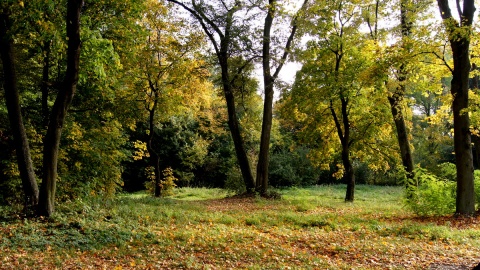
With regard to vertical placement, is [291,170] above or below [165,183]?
above

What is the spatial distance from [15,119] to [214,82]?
9.95 m

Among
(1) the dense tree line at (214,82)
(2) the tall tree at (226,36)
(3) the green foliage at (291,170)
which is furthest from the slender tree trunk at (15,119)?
(3) the green foliage at (291,170)

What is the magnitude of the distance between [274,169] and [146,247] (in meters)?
23.4

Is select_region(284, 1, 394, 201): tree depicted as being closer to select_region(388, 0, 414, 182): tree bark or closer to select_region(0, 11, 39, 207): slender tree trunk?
select_region(388, 0, 414, 182): tree bark

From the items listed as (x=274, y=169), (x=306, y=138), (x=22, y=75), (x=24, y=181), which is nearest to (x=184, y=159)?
(x=274, y=169)

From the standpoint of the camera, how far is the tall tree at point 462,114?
10227 millimetres

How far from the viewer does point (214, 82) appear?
17516 millimetres

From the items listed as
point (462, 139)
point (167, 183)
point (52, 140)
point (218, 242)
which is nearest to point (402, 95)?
point (462, 139)

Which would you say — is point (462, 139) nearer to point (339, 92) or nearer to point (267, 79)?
point (339, 92)

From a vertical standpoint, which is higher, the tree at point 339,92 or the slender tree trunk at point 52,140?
the tree at point 339,92

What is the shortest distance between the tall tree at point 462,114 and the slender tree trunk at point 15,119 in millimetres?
11106

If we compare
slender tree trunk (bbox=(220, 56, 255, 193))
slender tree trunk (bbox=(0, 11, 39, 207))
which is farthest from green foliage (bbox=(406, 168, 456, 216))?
Answer: slender tree trunk (bbox=(0, 11, 39, 207))

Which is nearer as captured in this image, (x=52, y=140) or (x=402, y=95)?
(x=52, y=140)

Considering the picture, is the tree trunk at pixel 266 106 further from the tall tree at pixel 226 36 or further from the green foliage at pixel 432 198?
the green foliage at pixel 432 198
